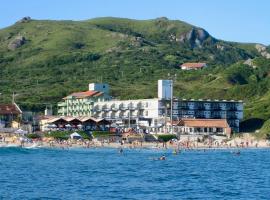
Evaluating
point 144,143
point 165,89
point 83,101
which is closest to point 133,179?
point 144,143

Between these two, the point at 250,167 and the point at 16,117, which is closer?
the point at 250,167

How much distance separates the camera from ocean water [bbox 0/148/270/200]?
5447 cm

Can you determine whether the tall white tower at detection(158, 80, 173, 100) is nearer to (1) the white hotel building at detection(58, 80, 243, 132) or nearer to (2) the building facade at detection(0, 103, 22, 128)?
(1) the white hotel building at detection(58, 80, 243, 132)

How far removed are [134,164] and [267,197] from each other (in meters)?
37.4

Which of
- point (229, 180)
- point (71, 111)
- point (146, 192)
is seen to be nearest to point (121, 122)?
point (71, 111)

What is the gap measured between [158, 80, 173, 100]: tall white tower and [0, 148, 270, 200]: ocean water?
6472 centimetres

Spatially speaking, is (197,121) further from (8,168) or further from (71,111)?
(8,168)

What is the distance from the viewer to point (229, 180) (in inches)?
2660

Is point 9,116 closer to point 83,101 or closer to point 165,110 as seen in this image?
point 83,101

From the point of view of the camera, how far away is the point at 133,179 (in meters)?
66.5

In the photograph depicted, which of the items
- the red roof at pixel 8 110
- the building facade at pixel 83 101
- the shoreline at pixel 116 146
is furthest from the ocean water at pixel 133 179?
the building facade at pixel 83 101

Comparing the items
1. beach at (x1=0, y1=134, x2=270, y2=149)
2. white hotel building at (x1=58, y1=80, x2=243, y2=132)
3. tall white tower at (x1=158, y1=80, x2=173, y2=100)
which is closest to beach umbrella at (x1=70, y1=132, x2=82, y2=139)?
beach at (x1=0, y1=134, x2=270, y2=149)

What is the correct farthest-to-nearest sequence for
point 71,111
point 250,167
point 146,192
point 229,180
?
point 71,111 < point 250,167 < point 229,180 < point 146,192

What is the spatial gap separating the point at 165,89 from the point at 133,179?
98.7 meters
